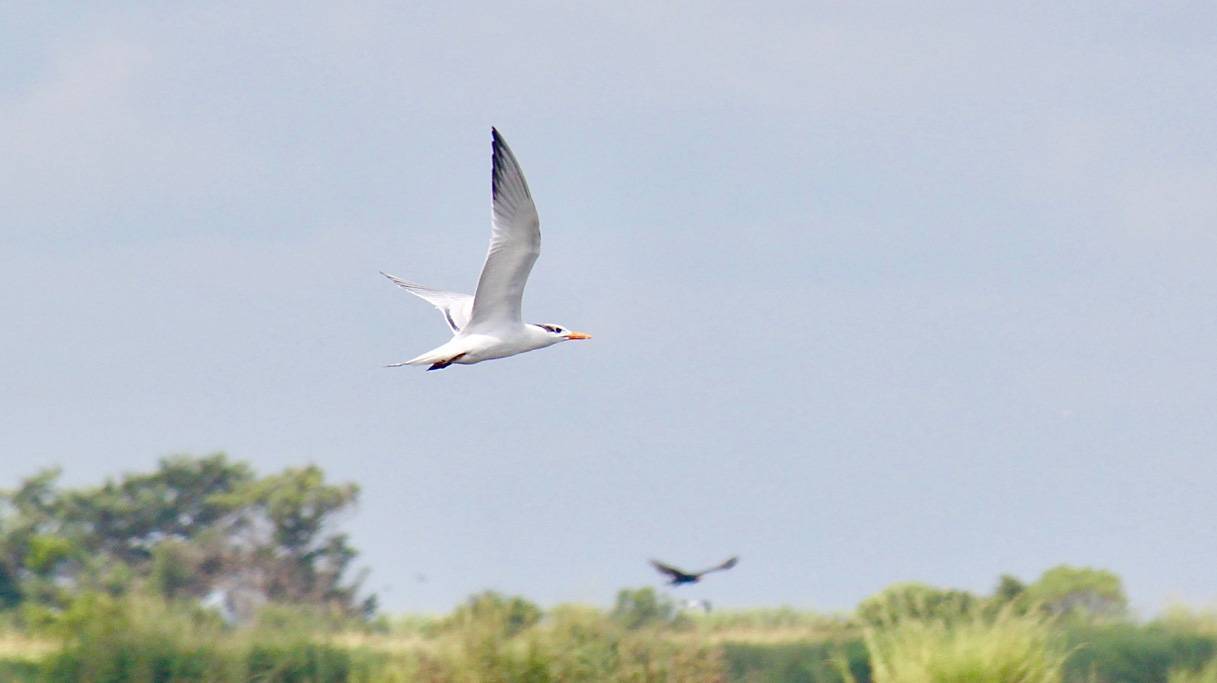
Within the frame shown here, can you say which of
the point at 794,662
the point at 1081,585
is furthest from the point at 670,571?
the point at 1081,585

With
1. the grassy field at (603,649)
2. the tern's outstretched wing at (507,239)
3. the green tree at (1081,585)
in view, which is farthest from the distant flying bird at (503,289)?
the green tree at (1081,585)

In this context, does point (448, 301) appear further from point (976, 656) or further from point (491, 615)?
point (976, 656)

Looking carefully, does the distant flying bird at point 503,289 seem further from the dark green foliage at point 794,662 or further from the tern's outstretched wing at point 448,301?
the dark green foliage at point 794,662

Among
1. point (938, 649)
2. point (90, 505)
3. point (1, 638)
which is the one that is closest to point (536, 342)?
point (938, 649)

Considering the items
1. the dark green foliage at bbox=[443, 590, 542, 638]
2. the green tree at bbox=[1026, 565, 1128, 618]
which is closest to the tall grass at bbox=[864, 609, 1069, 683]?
the dark green foliage at bbox=[443, 590, 542, 638]

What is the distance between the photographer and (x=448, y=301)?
47.9 feet

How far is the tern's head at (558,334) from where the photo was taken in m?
13.8

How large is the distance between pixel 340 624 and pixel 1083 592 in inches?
1060

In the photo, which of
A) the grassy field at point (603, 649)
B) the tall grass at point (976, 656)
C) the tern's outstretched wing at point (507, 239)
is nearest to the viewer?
the tall grass at point (976, 656)

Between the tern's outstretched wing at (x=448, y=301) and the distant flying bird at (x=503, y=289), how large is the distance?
0.02 metres

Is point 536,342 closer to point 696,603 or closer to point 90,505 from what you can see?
point 696,603

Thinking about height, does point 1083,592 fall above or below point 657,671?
above

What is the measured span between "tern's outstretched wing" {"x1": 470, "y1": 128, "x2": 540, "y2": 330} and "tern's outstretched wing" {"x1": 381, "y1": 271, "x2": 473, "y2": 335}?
399 mm

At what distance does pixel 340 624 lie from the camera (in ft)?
67.8
